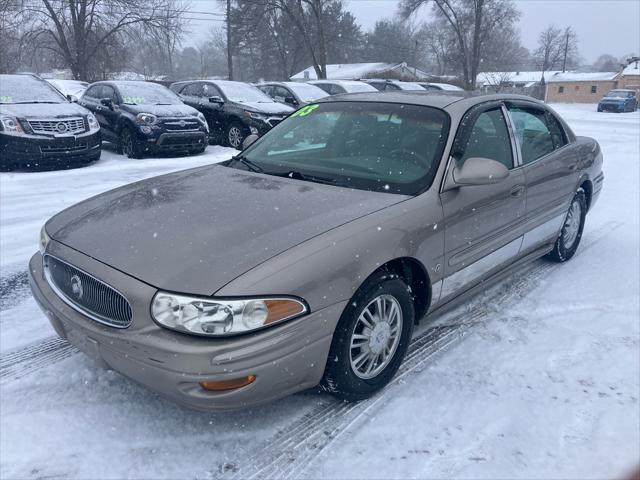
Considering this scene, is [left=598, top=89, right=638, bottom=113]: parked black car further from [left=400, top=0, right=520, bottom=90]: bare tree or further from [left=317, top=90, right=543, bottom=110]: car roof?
[left=317, top=90, right=543, bottom=110]: car roof

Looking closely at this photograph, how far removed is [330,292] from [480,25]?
138ft

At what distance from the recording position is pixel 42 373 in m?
2.93

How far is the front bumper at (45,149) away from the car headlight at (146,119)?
3.16ft

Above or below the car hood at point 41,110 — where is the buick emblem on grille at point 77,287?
below

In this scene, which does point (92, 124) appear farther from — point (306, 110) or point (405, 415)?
point (405, 415)

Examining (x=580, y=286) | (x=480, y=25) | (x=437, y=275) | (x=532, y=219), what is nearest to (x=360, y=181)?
(x=437, y=275)

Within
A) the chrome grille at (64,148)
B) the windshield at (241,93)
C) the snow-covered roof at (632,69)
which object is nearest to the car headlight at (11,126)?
the chrome grille at (64,148)

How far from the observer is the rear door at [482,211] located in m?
3.10

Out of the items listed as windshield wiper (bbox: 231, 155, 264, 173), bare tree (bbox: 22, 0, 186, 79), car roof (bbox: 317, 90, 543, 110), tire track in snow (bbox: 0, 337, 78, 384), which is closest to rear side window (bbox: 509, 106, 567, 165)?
car roof (bbox: 317, 90, 543, 110)

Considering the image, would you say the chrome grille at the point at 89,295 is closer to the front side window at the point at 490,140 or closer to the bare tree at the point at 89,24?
the front side window at the point at 490,140

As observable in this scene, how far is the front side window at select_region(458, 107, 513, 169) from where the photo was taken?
3.36 metres

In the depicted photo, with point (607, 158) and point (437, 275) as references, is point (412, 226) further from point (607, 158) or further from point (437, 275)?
point (607, 158)

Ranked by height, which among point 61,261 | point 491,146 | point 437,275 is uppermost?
point 491,146

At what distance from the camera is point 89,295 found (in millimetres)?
2426
